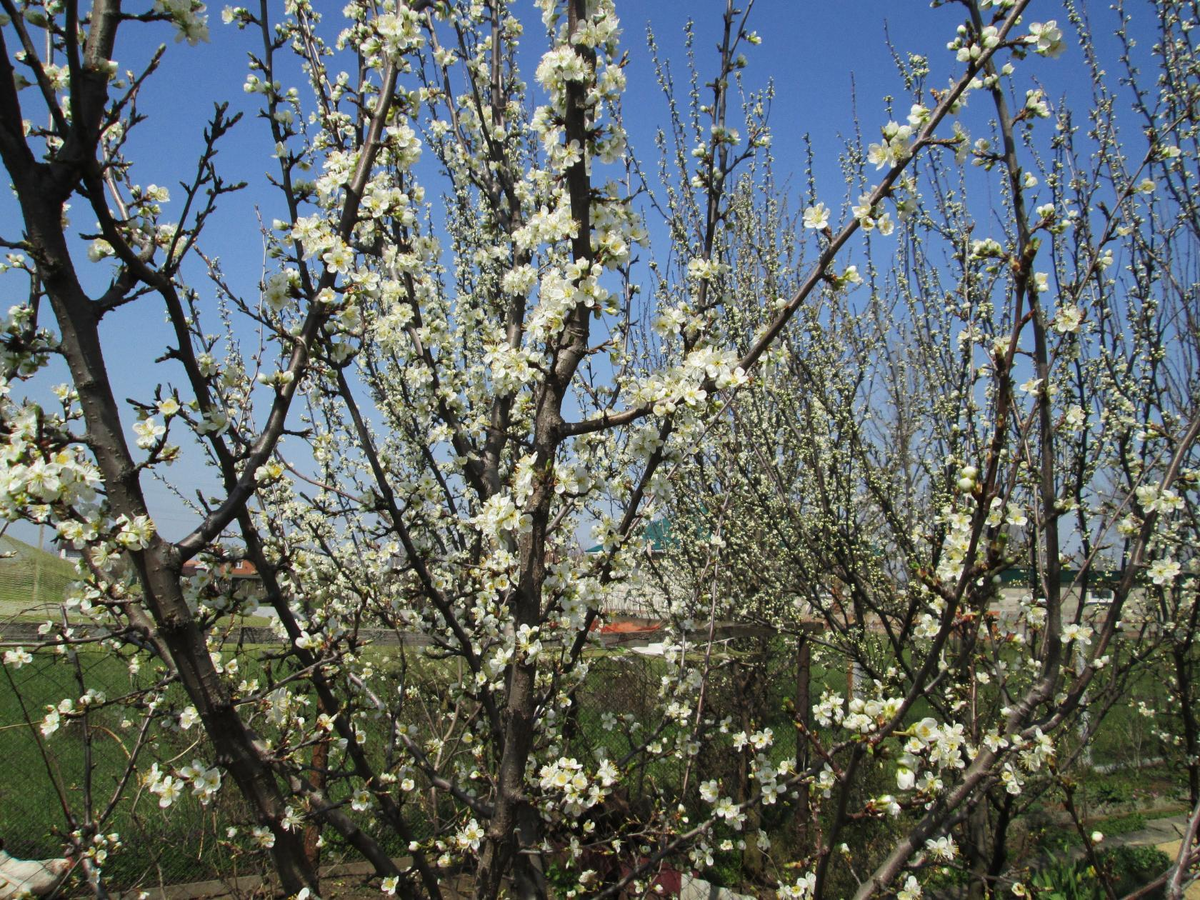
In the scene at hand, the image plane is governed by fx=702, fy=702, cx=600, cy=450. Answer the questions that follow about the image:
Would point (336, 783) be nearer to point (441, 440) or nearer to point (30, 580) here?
point (30, 580)

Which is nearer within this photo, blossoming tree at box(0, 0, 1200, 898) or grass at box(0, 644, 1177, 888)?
blossoming tree at box(0, 0, 1200, 898)

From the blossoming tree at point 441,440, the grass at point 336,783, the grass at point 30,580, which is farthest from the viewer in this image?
the grass at point 336,783

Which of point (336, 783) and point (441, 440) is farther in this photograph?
point (336, 783)

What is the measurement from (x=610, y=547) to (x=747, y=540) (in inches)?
101

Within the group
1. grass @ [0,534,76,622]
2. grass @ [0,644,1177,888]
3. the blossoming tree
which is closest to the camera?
the blossoming tree

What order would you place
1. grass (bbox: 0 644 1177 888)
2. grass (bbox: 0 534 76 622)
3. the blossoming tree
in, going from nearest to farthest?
1. the blossoming tree
2. grass (bbox: 0 534 76 622)
3. grass (bbox: 0 644 1177 888)

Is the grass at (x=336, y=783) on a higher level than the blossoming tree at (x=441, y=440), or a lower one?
lower

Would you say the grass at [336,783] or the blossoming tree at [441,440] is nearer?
the blossoming tree at [441,440]

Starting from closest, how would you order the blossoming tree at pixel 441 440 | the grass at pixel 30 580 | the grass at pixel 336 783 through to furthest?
the blossoming tree at pixel 441 440 → the grass at pixel 30 580 → the grass at pixel 336 783

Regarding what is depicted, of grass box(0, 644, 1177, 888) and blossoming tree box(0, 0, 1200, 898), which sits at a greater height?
blossoming tree box(0, 0, 1200, 898)

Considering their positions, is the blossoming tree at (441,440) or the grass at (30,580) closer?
the blossoming tree at (441,440)

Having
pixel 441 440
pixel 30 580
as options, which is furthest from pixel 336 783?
pixel 441 440

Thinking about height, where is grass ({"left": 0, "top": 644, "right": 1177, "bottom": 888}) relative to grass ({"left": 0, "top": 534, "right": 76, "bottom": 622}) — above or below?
below

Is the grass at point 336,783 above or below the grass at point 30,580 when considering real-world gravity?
below
